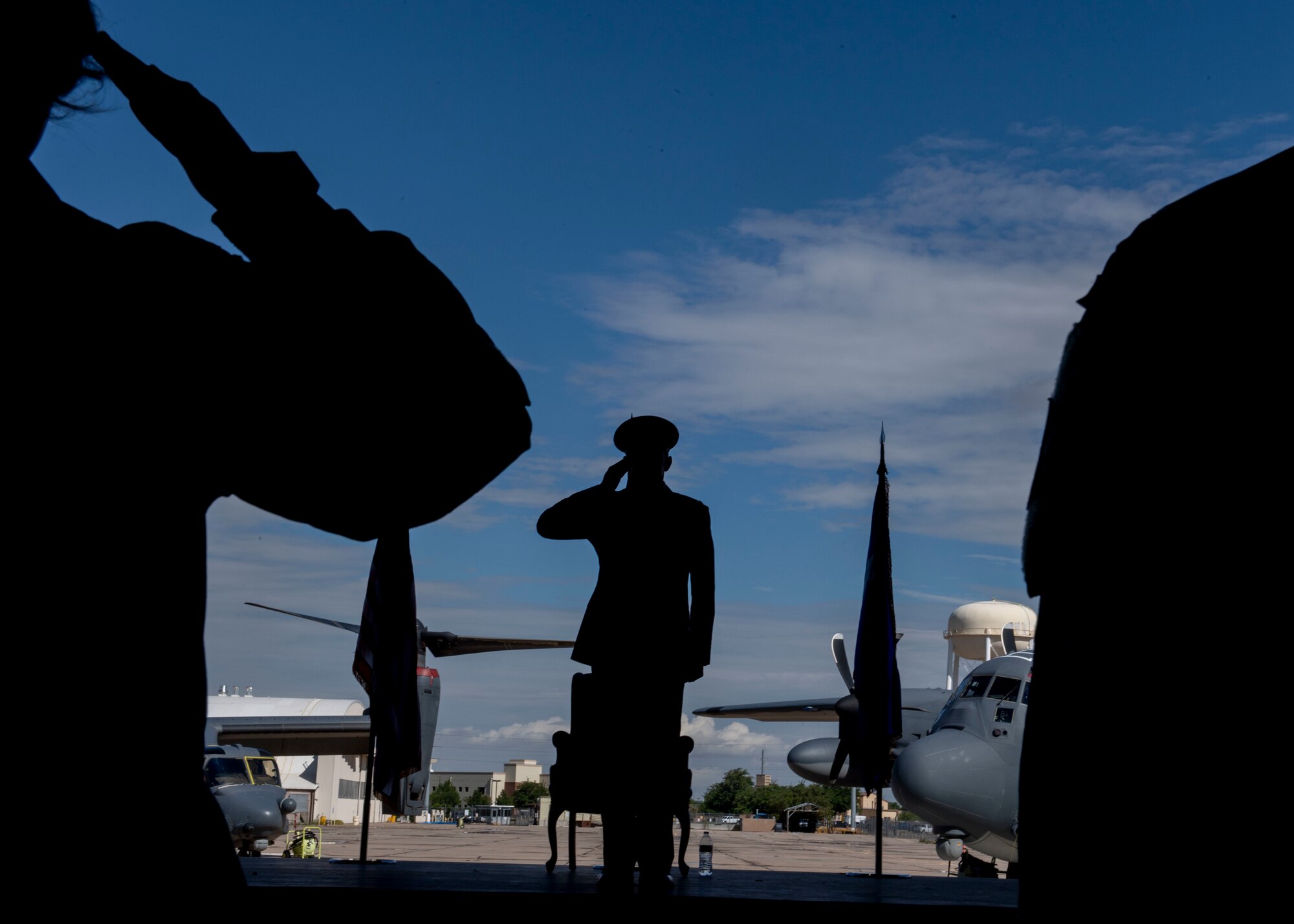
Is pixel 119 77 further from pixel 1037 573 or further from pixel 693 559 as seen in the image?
pixel 693 559

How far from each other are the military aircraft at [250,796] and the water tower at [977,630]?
2101 cm

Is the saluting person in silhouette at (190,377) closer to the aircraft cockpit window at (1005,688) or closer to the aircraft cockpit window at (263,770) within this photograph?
the aircraft cockpit window at (1005,688)

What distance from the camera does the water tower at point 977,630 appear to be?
1347 inches

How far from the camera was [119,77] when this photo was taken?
25.0 inches

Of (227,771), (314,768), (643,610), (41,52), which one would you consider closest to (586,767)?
(643,610)

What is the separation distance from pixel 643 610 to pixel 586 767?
2.91 ft

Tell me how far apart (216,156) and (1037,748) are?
72 cm

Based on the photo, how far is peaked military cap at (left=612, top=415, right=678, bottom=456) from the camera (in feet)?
15.4

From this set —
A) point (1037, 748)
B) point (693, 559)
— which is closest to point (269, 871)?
point (693, 559)

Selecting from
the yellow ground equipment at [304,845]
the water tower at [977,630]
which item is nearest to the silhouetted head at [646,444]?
the yellow ground equipment at [304,845]

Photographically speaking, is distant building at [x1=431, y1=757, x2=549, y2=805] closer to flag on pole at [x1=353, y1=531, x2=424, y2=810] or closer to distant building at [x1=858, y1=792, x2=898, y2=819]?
distant building at [x1=858, y1=792, x2=898, y2=819]

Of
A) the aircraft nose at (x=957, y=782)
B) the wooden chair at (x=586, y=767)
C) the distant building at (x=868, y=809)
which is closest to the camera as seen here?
the wooden chair at (x=586, y=767)

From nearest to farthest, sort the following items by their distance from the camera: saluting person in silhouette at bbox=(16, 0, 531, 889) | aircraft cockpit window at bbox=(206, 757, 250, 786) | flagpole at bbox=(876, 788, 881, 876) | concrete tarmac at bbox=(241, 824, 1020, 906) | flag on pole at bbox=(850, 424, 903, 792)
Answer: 1. saluting person in silhouette at bbox=(16, 0, 531, 889)
2. concrete tarmac at bbox=(241, 824, 1020, 906)
3. flagpole at bbox=(876, 788, 881, 876)
4. flag on pole at bbox=(850, 424, 903, 792)
5. aircraft cockpit window at bbox=(206, 757, 250, 786)

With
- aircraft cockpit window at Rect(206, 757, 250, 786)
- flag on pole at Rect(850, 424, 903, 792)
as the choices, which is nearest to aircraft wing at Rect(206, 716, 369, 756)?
aircraft cockpit window at Rect(206, 757, 250, 786)
